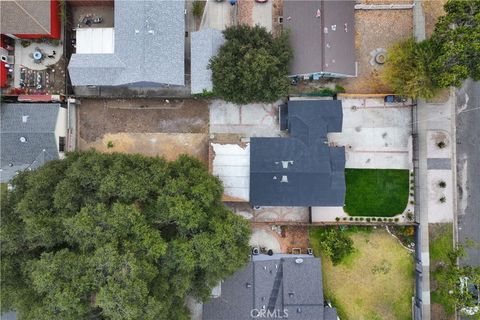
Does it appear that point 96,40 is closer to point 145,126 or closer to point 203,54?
point 145,126

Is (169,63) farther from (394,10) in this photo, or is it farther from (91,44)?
(394,10)

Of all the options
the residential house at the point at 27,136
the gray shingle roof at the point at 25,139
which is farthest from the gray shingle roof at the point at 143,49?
the gray shingle roof at the point at 25,139

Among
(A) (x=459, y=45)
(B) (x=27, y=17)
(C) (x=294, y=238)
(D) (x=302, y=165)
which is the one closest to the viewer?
(A) (x=459, y=45)

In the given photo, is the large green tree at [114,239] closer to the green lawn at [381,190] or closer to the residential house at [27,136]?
the residential house at [27,136]

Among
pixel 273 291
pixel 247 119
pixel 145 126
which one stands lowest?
pixel 273 291

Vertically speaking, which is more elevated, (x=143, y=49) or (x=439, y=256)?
(x=143, y=49)

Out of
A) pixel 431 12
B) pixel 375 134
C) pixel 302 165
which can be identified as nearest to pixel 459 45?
pixel 431 12
